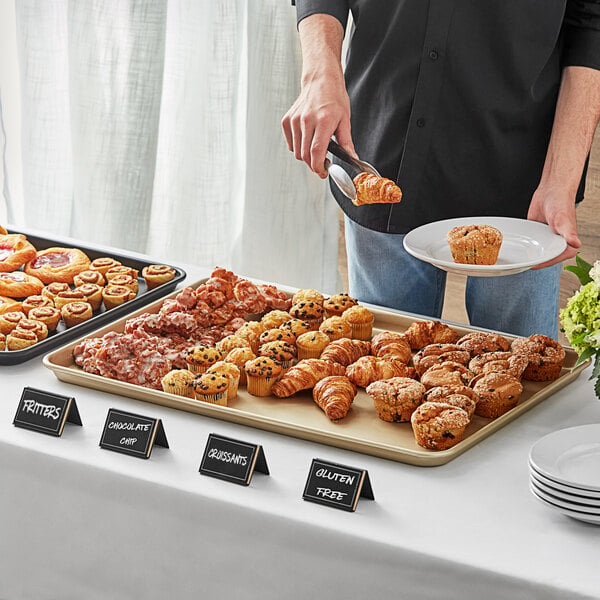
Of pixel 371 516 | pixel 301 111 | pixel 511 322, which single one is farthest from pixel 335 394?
pixel 511 322

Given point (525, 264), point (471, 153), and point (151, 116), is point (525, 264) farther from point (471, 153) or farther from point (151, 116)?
point (151, 116)

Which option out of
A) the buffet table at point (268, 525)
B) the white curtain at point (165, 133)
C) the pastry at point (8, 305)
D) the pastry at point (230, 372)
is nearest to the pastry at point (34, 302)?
the pastry at point (8, 305)

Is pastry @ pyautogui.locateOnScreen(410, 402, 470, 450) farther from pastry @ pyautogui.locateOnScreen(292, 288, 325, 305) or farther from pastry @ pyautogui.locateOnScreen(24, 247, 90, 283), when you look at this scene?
pastry @ pyautogui.locateOnScreen(24, 247, 90, 283)

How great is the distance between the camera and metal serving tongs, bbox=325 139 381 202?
50.0 inches

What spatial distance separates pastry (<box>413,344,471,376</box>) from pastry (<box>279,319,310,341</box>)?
182 millimetres

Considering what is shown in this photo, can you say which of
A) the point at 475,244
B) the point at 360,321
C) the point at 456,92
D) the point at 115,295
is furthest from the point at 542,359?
the point at 115,295

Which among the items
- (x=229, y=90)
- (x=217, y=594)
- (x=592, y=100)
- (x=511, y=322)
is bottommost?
(x=217, y=594)

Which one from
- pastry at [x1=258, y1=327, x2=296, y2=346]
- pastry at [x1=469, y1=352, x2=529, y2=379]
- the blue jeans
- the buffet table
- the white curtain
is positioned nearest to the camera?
the buffet table

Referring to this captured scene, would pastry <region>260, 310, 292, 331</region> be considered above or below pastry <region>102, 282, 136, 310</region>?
above

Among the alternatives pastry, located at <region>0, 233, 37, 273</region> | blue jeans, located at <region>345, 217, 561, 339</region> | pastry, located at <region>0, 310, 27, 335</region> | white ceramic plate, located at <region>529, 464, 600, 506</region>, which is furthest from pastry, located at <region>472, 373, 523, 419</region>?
pastry, located at <region>0, 233, 37, 273</region>

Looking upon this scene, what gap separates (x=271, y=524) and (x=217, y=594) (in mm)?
117

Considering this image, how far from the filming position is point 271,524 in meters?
0.94

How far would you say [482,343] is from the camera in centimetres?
130

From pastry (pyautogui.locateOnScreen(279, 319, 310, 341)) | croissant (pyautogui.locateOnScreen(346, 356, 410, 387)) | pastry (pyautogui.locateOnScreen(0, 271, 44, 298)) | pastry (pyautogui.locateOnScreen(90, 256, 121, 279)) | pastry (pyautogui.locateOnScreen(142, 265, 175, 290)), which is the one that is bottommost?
pastry (pyautogui.locateOnScreen(0, 271, 44, 298))
